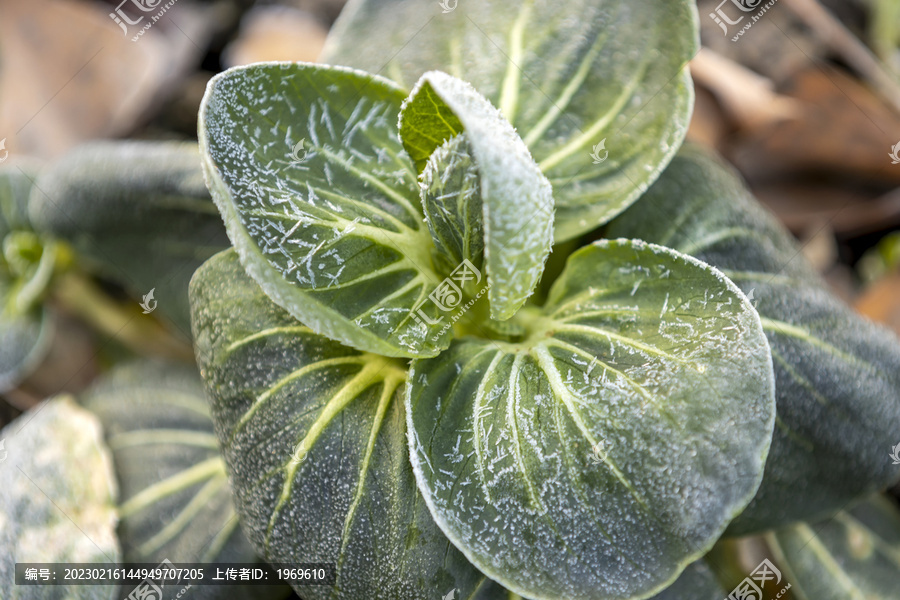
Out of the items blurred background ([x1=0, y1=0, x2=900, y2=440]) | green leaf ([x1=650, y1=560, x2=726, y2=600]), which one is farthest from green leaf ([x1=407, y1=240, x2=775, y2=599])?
blurred background ([x1=0, y1=0, x2=900, y2=440])

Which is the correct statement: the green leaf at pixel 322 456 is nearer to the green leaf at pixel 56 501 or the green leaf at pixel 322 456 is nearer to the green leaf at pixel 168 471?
the green leaf at pixel 168 471

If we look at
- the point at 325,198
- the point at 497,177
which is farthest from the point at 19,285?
the point at 497,177

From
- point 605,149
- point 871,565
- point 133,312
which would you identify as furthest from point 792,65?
point 133,312

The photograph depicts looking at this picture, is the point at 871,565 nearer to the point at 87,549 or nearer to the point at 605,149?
the point at 605,149

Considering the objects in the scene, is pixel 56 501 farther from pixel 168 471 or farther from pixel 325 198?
pixel 325 198

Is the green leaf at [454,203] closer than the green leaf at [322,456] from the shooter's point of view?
Yes
